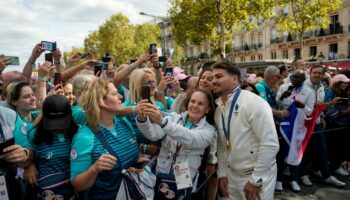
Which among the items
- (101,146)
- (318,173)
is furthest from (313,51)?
(101,146)

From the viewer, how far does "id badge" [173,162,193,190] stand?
9.65 feet

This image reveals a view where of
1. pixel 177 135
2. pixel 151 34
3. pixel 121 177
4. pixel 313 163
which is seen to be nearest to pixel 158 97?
pixel 177 135

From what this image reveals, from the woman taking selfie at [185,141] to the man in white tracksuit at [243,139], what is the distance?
0.60 ft

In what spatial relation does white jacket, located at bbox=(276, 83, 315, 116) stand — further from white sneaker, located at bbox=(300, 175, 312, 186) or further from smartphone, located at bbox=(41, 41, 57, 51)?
smartphone, located at bbox=(41, 41, 57, 51)

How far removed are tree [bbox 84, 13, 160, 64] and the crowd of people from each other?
44.5 metres

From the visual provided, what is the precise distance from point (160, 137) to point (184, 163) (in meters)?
0.34

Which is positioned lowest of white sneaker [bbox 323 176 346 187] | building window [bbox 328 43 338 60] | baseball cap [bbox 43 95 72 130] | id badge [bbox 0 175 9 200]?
white sneaker [bbox 323 176 346 187]

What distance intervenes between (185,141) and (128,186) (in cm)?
63

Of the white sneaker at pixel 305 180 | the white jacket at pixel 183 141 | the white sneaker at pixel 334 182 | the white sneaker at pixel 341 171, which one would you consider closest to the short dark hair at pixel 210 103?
the white jacket at pixel 183 141

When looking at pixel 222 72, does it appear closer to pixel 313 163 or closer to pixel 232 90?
pixel 232 90

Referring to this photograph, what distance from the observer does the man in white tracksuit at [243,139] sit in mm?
2986

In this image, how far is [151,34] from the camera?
60.0 meters

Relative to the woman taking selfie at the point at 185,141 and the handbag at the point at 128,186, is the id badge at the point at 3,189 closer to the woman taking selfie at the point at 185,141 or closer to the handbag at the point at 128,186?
the handbag at the point at 128,186

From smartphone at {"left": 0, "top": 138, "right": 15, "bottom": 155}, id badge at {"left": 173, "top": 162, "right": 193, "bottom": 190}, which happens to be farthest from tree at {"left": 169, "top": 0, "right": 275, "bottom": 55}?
smartphone at {"left": 0, "top": 138, "right": 15, "bottom": 155}
